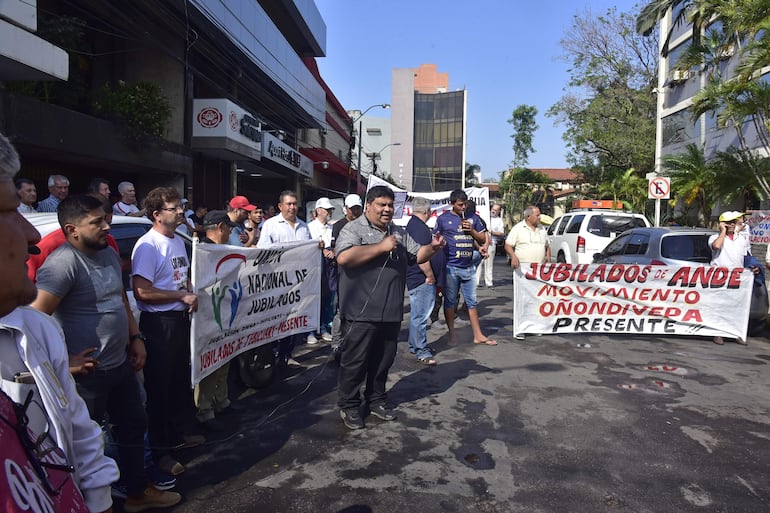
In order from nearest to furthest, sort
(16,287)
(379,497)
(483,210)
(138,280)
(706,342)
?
1. (16,287)
2. (379,497)
3. (138,280)
4. (706,342)
5. (483,210)

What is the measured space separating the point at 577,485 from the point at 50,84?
10547mm

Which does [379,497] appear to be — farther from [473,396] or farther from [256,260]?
[256,260]

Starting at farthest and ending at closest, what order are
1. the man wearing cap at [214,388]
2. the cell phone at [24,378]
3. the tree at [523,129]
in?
the tree at [523,129]
the man wearing cap at [214,388]
the cell phone at [24,378]

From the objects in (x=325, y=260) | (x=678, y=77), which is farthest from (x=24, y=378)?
(x=678, y=77)

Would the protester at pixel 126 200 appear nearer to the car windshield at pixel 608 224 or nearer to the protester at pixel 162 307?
the protester at pixel 162 307

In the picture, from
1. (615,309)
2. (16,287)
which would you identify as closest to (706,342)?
(615,309)

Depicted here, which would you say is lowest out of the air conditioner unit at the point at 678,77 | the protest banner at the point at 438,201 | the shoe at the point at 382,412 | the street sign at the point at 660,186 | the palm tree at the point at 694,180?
the shoe at the point at 382,412

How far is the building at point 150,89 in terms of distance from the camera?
863 centimetres

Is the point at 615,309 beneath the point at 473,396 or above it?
above

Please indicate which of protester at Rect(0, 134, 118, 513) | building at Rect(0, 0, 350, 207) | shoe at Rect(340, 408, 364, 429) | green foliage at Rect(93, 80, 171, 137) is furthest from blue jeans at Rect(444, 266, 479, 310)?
green foliage at Rect(93, 80, 171, 137)

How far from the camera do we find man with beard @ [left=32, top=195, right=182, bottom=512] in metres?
2.75

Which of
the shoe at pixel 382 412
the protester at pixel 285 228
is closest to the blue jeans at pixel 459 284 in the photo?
the protester at pixel 285 228

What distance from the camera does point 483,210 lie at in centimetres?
1133

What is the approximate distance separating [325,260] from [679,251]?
17.3 feet
